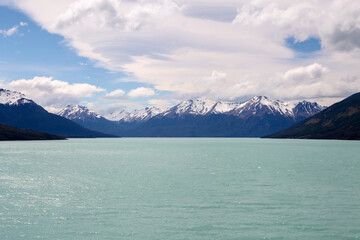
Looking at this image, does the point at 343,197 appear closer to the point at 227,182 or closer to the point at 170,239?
the point at 227,182

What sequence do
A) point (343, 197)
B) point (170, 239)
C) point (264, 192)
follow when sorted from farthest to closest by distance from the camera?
point (264, 192)
point (343, 197)
point (170, 239)

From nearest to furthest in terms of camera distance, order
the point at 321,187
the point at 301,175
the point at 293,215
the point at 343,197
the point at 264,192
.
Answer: the point at 293,215, the point at 343,197, the point at 264,192, the point at 321,187, the point at 301,175

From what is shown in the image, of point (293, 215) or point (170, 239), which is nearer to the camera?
point (170, 239)

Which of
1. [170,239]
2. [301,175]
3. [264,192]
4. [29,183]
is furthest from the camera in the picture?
[301,175]

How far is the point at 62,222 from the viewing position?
36250 millimetres

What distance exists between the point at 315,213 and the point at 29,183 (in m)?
50.2

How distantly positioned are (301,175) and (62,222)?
2201 inches

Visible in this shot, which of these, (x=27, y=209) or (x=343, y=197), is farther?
(x=343, y=197)

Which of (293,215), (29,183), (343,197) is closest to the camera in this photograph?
(293,215)

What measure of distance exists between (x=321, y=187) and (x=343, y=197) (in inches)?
359

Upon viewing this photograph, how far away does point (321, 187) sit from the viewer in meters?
58.5

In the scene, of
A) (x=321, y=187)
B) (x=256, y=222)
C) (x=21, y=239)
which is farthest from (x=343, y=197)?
(x=21, y=239)

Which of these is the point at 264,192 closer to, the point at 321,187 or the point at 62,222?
the point at 321,187

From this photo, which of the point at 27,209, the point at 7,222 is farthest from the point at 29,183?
the point at 7,222
